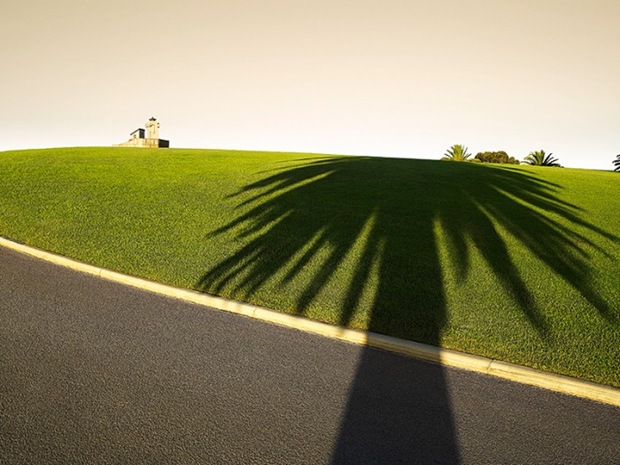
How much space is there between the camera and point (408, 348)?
15.0 feet

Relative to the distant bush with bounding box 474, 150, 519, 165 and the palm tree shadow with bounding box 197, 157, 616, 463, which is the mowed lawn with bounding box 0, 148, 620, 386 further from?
the distant bush with bounding box 474, 150, 519, 165

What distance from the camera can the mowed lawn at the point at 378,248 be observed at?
5199mm

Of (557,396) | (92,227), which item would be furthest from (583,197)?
(92,227)

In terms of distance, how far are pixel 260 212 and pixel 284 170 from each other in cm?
829

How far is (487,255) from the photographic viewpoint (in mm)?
7887

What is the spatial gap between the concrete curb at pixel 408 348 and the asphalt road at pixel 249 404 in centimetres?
14

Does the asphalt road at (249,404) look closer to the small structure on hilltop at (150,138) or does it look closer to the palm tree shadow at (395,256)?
the palm tree shadow at (395,256)

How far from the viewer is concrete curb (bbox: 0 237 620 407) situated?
3.96 meters

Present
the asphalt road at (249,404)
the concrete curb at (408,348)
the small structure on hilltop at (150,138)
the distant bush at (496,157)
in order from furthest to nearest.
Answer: the distant bush at (496,157) → the small structure on hilltop at (150,138) → the concrete curb at (408,348) → the asphalt road at (249,404)

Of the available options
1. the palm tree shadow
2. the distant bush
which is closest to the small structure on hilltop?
the palm tree shadow

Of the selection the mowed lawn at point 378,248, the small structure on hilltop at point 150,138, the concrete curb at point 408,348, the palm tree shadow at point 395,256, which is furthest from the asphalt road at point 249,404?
the small structure on hilltop at point 150,138

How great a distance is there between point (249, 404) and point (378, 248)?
5.25 meters

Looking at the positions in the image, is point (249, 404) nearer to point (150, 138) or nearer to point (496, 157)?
point (150, 138)

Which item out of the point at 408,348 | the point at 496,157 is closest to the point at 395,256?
the point at 408,348
